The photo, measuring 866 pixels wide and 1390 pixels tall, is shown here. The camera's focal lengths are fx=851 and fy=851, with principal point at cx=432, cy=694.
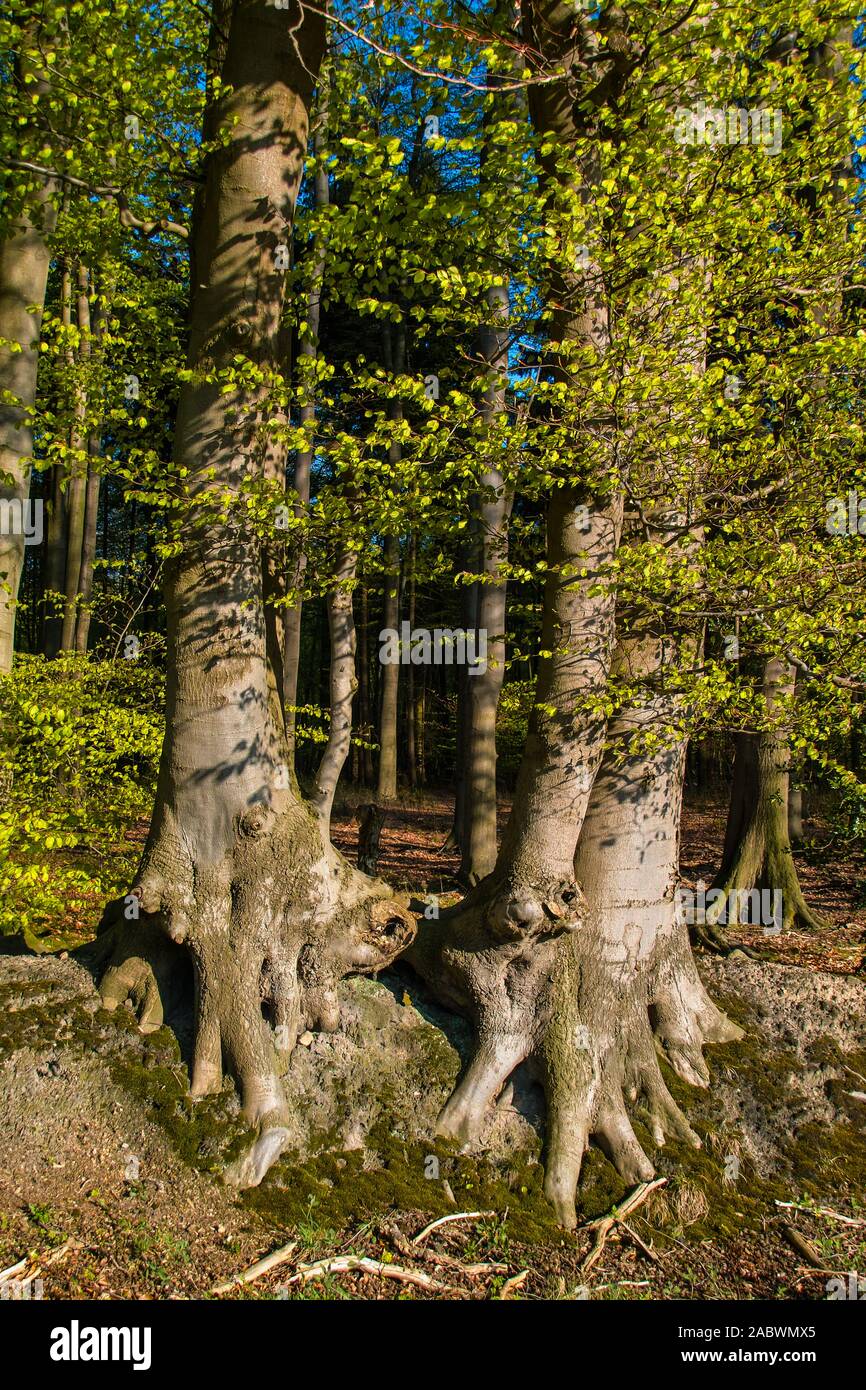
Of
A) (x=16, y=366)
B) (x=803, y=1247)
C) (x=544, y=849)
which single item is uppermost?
(x=16, y=366)

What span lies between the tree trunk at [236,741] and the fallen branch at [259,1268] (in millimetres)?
760

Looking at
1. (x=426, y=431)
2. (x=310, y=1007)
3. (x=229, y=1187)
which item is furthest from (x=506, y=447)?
(x=229, y=1187)

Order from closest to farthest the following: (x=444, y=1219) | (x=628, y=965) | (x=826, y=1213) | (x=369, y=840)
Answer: (x=444, y=1219)
(x=826, y=1213)
(x=628, y=965)
(x=369, y=840)

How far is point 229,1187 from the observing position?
13.2 feet

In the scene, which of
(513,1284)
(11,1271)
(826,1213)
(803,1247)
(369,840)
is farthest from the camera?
(369,840)

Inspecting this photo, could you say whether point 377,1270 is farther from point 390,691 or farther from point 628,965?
point 390,691

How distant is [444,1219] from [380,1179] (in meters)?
0.37

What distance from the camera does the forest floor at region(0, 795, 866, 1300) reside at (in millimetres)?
3684

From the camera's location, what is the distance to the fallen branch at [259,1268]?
3496mm

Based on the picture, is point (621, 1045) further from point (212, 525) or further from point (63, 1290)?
point (212, 525)

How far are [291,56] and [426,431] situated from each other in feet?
8.48

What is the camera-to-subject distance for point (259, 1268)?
142 inches

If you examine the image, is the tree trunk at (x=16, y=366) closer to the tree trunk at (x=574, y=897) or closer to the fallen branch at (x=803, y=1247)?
the tree trunk at (x=574, y=897)

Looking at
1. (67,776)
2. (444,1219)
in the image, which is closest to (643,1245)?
(444,1219)
